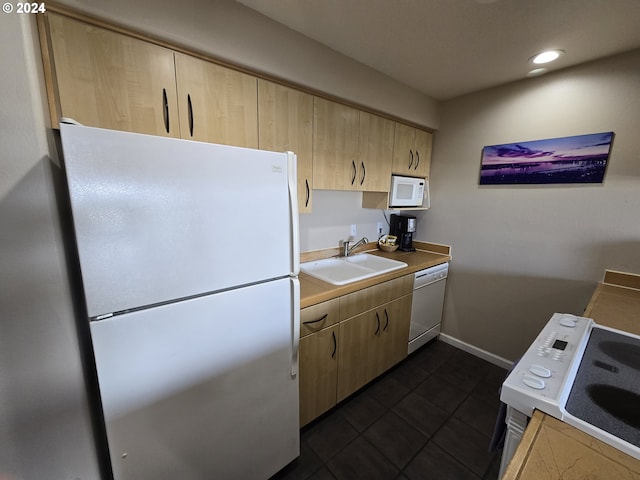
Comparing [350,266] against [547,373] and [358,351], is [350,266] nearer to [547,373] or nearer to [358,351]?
[358,351]

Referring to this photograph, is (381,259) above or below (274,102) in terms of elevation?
below

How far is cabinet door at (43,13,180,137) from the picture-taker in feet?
2.95

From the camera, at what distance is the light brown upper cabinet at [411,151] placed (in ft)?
7.22

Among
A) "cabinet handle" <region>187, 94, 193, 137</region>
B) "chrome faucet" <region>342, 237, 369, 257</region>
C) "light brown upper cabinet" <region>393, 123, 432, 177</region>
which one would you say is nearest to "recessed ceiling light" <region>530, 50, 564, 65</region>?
"light brown upper cabinet" <region>393, 123, 432, 177</region>

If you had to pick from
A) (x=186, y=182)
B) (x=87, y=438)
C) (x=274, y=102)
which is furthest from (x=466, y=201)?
(x=87, y=438)

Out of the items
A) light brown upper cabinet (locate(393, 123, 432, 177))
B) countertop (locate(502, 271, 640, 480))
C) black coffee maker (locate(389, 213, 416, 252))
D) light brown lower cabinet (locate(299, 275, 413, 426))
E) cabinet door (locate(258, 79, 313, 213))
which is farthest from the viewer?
black coffee maker (locate(389, 213, 416, 252))

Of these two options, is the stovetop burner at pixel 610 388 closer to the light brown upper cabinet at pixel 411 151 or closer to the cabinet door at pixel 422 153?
the light brown upper cabinet at pixel 411 151

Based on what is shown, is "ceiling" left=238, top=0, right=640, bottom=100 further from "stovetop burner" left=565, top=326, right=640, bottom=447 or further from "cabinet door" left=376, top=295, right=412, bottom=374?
"cabinet door" left=376, top=295, right=412, bottom=374

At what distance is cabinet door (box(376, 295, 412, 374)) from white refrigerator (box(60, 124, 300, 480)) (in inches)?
38.5

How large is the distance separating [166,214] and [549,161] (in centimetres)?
252

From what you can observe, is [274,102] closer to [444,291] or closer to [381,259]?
[381,259]

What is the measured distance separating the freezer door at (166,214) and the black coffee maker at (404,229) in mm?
1824

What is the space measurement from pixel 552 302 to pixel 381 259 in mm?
1336

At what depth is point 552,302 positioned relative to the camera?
6.42 feet
